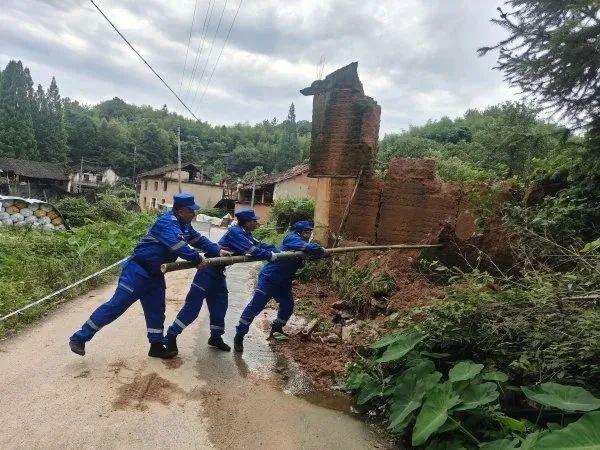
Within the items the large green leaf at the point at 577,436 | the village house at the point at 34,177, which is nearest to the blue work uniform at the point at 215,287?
the large green leaf at the point at 577,436

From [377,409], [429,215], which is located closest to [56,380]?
[377,409]

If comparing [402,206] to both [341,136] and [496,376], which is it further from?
[496,376]

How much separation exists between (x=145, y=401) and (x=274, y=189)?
32.8 m

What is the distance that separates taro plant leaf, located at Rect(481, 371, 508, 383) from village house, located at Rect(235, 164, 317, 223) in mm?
28467

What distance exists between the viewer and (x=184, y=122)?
97.8 meters

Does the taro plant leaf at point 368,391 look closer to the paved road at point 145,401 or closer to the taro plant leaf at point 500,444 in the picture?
the paved road at point 145,401

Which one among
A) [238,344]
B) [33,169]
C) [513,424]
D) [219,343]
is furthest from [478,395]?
→ [33,169]

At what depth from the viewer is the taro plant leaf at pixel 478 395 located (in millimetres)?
3107

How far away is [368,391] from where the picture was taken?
4.21 meters

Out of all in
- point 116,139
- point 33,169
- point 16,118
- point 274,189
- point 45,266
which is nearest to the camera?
point 45,266

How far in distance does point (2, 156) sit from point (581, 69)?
197 ft

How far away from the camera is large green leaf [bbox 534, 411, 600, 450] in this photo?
2391 millimetres

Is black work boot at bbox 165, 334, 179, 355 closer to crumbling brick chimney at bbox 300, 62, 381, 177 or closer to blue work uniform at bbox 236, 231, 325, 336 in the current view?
blue work uniform at bbox 236, 231, 325, 336

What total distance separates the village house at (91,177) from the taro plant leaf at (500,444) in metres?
60.0
